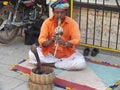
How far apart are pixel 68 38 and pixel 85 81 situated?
0.70m

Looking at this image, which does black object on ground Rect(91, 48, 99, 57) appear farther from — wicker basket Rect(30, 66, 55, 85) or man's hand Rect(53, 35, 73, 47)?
wicker basket Rect(30, 66, 55, 85)

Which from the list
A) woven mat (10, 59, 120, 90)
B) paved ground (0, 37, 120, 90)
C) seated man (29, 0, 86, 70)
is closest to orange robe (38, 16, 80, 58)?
seated man (29, 0, 86, 70)

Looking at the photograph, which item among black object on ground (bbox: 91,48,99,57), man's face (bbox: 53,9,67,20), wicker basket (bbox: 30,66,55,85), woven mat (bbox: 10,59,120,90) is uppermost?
man's face (bbox: 53,9,67,20)

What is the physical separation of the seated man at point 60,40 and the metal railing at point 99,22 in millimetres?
930

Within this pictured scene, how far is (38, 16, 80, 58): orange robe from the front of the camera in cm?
423

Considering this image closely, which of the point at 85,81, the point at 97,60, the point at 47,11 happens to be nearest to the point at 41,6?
the point at 47,11

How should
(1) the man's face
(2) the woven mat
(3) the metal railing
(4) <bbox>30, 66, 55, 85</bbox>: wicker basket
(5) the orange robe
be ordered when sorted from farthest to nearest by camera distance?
(3) the metal railing, (5) the orange robe, (1) the man's face, (2) the woven mat, (4) <bbox>30, 66, 55, 85</bbox>: wicker basket

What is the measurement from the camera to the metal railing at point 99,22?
5.06 meters

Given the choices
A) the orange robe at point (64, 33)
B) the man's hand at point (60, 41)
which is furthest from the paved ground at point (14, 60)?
the man's hand at point (60, 41)

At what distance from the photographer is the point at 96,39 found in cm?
538

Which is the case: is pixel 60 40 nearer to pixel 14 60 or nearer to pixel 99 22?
pixel 14 60

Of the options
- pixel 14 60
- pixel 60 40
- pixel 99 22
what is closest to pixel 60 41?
pixel 60 40

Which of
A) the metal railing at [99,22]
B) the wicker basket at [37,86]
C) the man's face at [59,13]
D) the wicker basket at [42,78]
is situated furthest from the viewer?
the metal railing at [99,22]

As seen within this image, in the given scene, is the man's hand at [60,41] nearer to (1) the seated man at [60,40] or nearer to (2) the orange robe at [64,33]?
(1) the seated man at [60,40]
